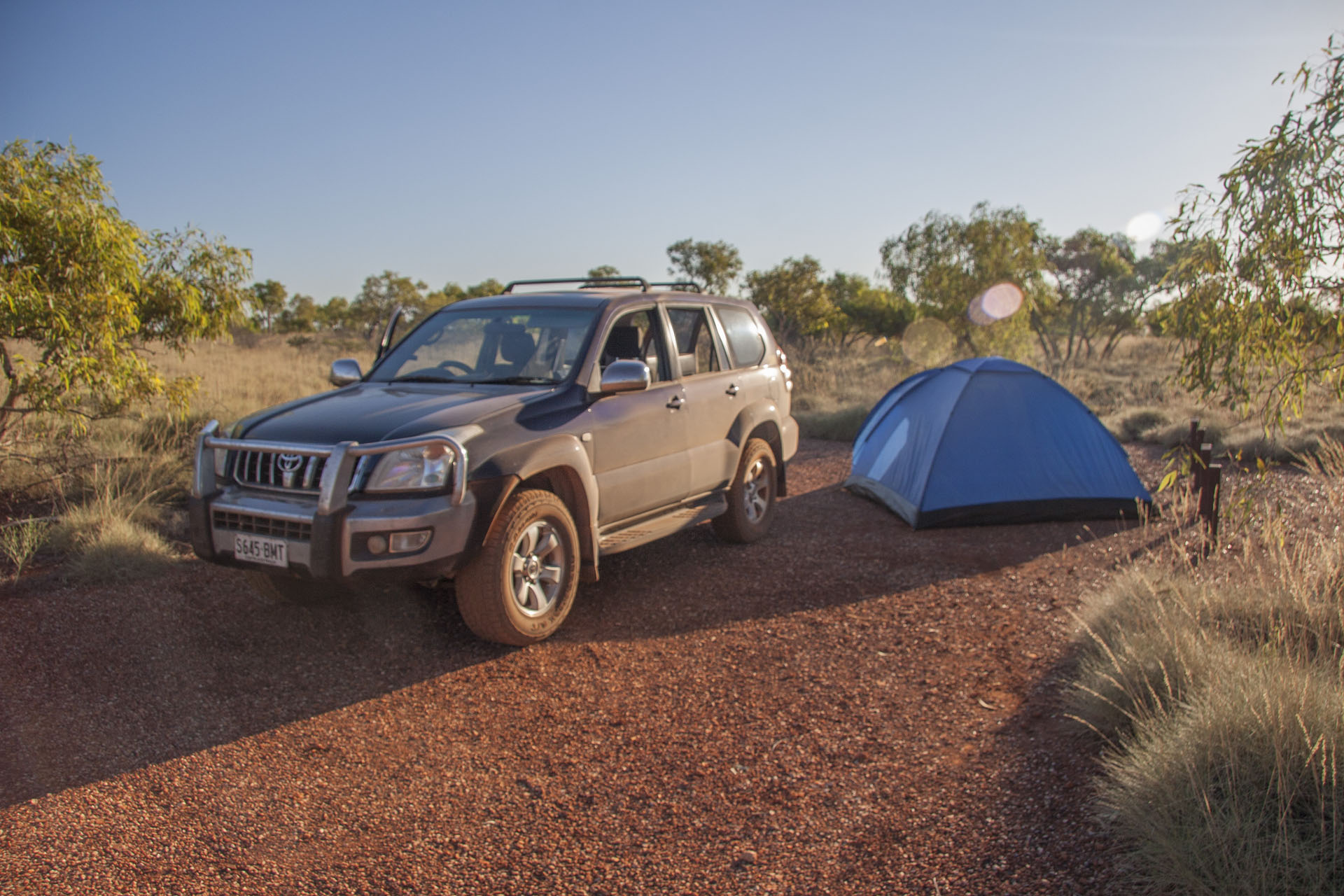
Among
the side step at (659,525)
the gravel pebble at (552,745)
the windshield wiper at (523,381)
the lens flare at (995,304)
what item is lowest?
the gravel pebble at (552,745)

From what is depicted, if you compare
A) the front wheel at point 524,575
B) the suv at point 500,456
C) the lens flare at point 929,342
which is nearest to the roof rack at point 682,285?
the suv at point 500,456

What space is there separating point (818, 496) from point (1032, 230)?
15758 mm

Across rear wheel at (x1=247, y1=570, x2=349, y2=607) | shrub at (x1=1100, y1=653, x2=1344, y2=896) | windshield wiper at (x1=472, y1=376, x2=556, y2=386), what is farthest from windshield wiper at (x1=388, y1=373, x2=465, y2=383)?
shrub at (x1=1100, y1=653, x2=1344, y2=896)

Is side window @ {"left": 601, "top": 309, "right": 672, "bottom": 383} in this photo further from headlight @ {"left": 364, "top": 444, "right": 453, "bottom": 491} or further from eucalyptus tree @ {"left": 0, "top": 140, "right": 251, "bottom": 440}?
eucalyptus tree @ {"left": 0, "top": 140, "right": 251, "bottom": 440}

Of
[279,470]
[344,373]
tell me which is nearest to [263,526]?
[279,470]

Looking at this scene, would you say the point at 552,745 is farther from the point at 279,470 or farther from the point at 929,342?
the point at 929,342

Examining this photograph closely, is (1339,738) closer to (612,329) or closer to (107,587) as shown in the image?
(612,329)

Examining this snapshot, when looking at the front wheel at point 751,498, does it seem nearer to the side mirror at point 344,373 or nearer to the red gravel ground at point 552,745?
the red gravel ground at point 552,745

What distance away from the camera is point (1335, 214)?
12.5 feet

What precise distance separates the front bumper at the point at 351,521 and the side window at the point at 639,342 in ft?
5.71

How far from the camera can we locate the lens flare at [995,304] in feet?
70.5

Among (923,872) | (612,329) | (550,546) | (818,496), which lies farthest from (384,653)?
(818,496)

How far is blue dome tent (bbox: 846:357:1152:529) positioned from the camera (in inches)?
314

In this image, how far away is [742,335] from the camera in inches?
287
